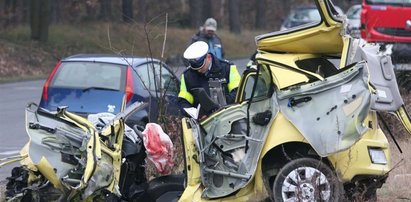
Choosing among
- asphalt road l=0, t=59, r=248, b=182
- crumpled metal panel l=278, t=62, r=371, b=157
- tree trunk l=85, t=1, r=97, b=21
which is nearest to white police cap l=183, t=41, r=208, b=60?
crumpled metal panel l=278, t=62, r=371, b=157

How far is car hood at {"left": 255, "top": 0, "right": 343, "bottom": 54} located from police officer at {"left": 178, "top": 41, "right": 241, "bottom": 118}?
1033 millimetres

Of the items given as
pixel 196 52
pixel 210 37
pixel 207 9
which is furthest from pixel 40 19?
pixel 196 52

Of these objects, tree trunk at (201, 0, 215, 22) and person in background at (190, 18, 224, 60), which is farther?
tree trunk at (201, 0, 215, 22)

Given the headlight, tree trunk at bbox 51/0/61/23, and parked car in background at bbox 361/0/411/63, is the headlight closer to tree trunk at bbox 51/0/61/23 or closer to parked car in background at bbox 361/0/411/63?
parked car in background at bbox 361/0/411/63

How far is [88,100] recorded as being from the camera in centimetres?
1393

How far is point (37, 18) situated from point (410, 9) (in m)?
20.1

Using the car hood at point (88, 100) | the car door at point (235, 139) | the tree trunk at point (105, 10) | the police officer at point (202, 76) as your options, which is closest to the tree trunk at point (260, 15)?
the tree trunk at point (105, 10)

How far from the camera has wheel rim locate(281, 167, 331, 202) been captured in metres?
7.70

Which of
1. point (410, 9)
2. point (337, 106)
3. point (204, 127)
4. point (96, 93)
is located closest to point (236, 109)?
point (204, 127)

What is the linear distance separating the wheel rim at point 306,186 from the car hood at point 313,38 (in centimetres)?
104

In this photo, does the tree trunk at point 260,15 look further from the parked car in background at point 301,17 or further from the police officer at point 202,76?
the police officer at point 202,76

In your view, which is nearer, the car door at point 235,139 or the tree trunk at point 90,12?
the car door at point 235,139

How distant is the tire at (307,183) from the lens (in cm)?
771

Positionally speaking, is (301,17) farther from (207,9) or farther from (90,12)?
(90,12)
